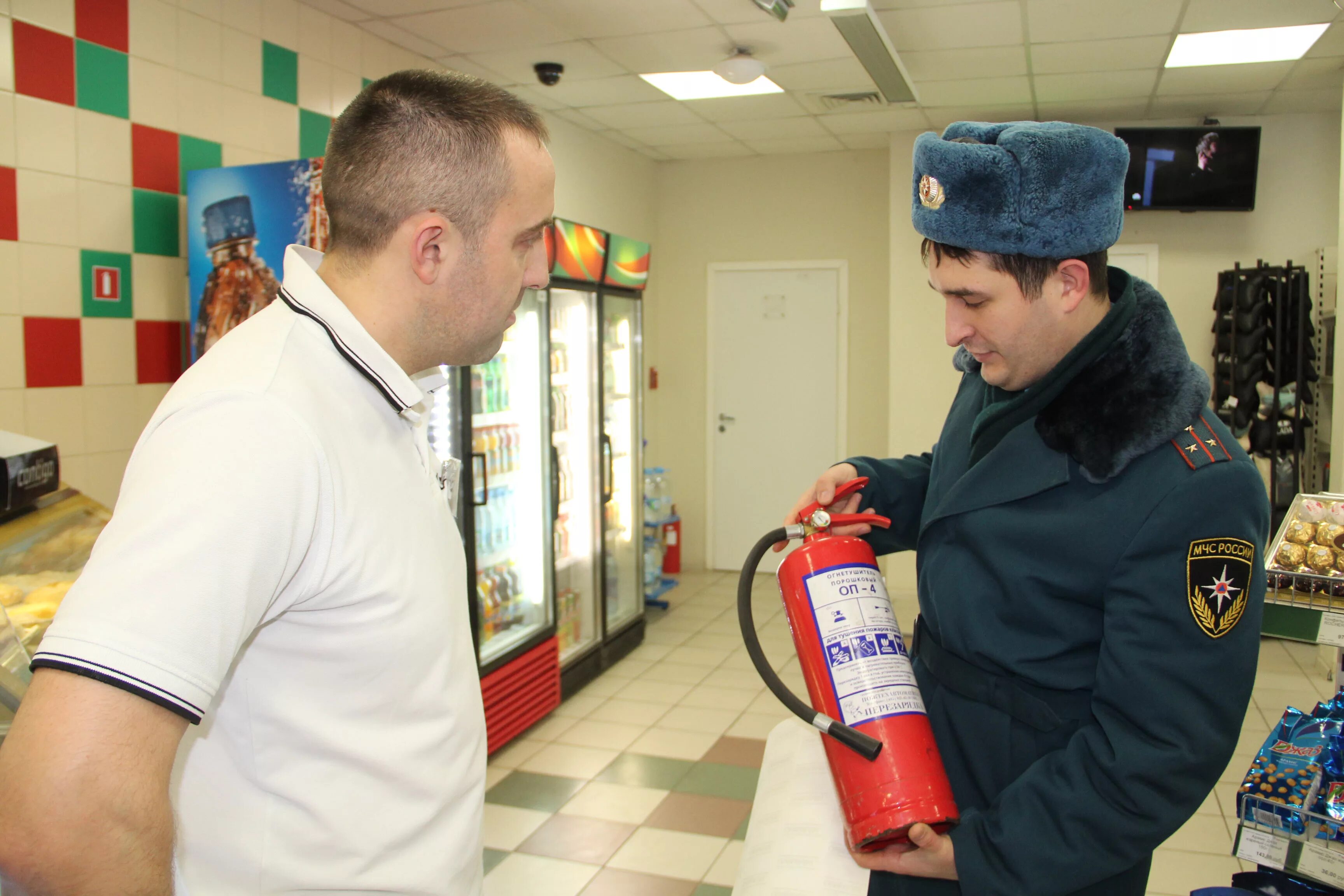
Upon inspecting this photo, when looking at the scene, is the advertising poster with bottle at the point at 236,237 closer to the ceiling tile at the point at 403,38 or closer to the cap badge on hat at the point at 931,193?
the ceiling tile at the point at 403,38

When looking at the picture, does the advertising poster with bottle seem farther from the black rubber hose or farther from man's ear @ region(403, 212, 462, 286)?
the black rubber hose

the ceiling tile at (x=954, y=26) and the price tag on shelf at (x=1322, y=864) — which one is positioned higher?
the ceiling tile at (x=954, y=26)

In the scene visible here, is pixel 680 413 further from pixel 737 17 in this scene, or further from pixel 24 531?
pixel 24 531

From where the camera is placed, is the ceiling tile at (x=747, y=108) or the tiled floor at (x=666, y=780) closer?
the tiled floor at (x=666, y=780)

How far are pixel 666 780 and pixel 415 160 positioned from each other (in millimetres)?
3203

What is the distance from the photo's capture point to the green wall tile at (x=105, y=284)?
300 centimetres

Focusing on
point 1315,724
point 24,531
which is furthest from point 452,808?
point 1315,724

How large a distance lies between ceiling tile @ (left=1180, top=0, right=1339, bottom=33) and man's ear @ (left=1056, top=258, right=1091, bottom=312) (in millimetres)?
3553

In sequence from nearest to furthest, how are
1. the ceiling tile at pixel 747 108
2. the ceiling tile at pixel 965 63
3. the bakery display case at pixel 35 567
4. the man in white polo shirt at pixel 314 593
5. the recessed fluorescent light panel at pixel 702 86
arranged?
1. the man in white polo shirt at pixel 314 593
2. the bakery display case at pixel 35 567
3. the ceiling tile at pixel 965 63
4. the recessed fluorescent light panel at pixel 702 86
5. the ceiling tile at pixel 747 108

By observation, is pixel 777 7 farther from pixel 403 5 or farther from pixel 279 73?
pixel 279 73

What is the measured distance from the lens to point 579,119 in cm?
602

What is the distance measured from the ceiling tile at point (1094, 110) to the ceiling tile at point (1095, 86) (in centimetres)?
9

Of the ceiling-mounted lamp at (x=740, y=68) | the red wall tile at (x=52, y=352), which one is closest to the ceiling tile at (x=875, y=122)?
the ceiling-mounted lamp at (x=740, y=68)

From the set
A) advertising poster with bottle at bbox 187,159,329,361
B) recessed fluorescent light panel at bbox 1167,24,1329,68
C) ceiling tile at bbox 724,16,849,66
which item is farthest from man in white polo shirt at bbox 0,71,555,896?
recessed fluorescent light panel at bbox 1167,24,1329,68
